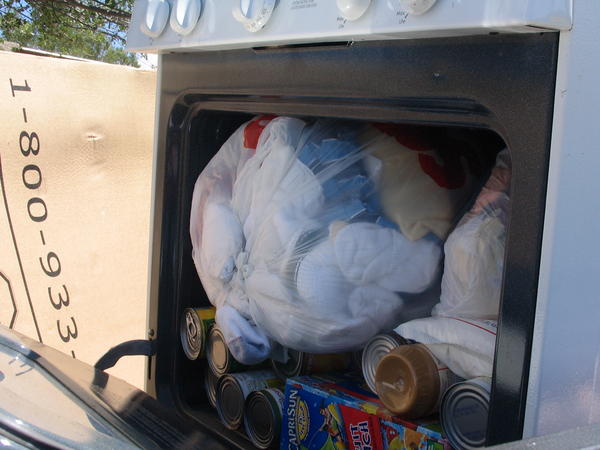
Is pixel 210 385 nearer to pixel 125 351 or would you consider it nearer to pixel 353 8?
pixel 125 351

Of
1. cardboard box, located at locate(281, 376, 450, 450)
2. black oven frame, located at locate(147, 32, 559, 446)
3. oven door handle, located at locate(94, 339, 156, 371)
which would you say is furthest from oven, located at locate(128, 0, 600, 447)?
oven door handle, located at locate(94, 339, 156, 371)

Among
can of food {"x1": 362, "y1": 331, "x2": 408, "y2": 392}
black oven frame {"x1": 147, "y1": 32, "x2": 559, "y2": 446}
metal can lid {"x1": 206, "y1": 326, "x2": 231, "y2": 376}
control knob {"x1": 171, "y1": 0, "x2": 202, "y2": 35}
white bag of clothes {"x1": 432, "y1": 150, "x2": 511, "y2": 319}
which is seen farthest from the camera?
metal can lid {"x1": 206, "y1": 326, "x2": 231, "y2": 376}

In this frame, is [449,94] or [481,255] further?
[481,255]

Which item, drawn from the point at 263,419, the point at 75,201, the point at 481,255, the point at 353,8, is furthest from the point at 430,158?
the point at 75,201

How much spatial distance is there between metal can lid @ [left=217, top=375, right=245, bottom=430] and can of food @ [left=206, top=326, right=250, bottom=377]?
2 centimetres

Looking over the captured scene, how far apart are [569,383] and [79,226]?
80.9 inches

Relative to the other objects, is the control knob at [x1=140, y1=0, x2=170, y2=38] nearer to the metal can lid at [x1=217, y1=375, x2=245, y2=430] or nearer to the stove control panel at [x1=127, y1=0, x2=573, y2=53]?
the stove control panel at [x1=127, y1=0, x2=573, y2=53]

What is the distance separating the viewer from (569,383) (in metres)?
0.81

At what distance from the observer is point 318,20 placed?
3.28 feet

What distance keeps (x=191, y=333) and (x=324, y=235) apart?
0.50 m

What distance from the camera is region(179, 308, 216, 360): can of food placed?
1523 mm

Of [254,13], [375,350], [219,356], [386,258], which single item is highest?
[254,13]

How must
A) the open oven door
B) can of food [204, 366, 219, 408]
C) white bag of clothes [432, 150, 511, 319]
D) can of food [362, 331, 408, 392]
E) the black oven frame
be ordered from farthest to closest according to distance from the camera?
can of food [204, 366, 219, 408] → can of food [362, 331, 408, 392] → white bag of clothes [432, 150, 511, 319] → the black oven frame → the open oven door

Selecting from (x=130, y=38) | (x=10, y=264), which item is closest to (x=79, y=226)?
(x=10, y=264)
